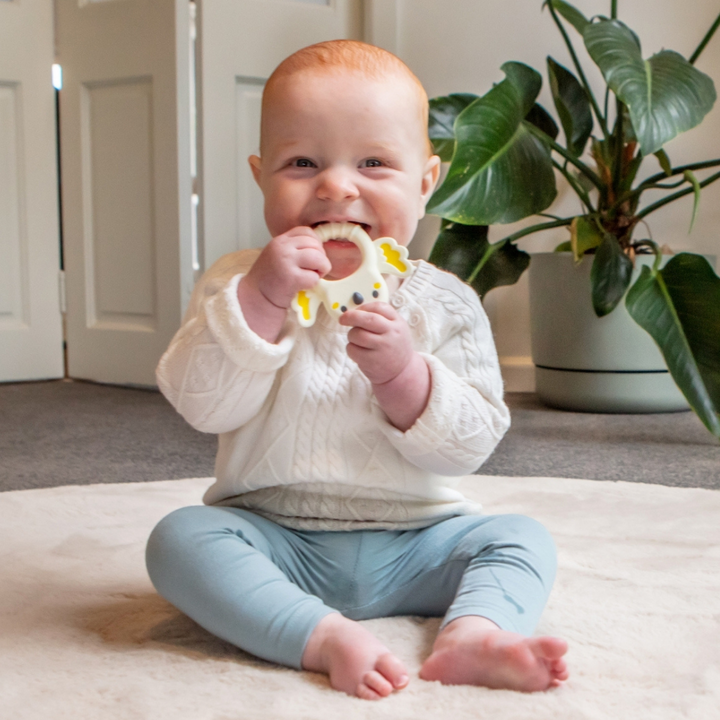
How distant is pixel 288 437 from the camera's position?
0.79m

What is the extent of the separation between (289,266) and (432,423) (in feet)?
0.62

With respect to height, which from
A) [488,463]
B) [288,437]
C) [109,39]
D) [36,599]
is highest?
[109,39]

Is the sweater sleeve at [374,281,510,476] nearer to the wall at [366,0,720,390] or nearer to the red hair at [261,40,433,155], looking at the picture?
the red hair at [261,40,433,155]

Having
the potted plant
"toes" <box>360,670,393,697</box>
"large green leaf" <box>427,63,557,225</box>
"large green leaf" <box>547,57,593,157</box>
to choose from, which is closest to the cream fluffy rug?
"toes" <box>360,670,393,697</box>

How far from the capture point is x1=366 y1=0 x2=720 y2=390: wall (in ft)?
7.55

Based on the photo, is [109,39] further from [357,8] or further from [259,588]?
[259,588]

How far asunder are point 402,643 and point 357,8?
2.11 meters

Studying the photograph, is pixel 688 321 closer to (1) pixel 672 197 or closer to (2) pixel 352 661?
(1) pixel 672 197

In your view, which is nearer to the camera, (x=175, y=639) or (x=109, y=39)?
(x=175, y=639)

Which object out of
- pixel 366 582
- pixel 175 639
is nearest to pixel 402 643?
pixel 366 582

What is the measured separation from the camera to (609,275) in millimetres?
1853

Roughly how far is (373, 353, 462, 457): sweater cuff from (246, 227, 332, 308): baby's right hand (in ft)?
0.45

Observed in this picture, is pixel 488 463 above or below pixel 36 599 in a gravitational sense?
below

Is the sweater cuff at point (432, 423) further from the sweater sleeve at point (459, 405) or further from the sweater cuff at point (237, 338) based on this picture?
the sweater cuff at point (237, 338)
